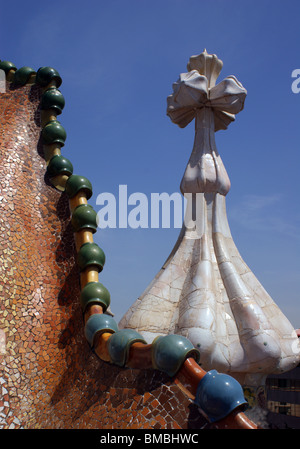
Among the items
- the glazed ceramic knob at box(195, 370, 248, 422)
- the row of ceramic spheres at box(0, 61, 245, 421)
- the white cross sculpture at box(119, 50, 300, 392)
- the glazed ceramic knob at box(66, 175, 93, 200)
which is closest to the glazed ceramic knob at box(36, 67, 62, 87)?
the row of ceramic spheres at box(0, 61, 245, 421)

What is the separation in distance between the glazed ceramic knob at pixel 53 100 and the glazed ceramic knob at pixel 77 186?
1.03 m

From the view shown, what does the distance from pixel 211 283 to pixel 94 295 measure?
3600 mm

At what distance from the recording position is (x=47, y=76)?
5.11 metres

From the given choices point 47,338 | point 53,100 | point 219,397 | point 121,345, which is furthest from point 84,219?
point 219,397

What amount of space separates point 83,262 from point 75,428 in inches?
51.9

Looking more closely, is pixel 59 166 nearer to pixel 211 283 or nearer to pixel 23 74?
pixel 23 74

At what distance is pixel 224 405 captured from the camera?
8.30 feet

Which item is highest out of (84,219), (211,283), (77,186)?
(77,186)

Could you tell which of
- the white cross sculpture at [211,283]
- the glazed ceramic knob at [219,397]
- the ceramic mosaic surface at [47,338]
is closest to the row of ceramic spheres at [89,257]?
the ceramic mosaic surface at [47,338]

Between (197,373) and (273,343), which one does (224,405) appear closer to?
(197,373)

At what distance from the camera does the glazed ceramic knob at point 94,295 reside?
3.70 meters

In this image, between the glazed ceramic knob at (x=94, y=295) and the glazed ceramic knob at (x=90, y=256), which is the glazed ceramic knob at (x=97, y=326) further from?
the glazed ceramic knob at (x=90, y=256)

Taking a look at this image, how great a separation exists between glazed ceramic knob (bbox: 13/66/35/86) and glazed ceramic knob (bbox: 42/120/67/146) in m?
0.78

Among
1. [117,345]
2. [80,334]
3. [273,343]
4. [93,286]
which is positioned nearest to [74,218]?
[93,286]
